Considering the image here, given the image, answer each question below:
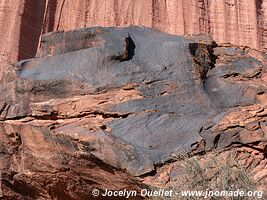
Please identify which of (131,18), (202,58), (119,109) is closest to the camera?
(119,109)

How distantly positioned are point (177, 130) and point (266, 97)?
3.82 feet

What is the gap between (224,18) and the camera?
44.2 feet

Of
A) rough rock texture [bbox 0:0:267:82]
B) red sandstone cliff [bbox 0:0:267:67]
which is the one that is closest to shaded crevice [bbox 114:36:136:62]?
rough rock texture [bbox 0:0:267:82]

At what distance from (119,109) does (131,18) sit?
22.8 ft

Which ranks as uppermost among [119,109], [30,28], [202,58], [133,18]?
[133,18]

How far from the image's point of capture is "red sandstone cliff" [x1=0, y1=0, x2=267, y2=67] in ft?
36.5

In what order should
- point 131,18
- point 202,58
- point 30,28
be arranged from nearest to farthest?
1. point 202,58
2. point 30,28
3. point 131,18

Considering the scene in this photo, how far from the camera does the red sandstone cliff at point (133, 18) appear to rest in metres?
11.1

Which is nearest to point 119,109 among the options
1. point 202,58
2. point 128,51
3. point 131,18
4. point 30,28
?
point 128,51

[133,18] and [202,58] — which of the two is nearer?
[202,58]

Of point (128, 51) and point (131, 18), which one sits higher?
point (131, 18)

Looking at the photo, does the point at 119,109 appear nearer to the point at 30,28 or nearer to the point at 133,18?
the point at 30,28

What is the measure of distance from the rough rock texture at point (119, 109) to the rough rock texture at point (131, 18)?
4.20 meters

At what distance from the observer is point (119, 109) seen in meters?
5.74
